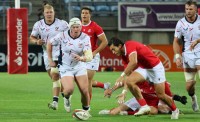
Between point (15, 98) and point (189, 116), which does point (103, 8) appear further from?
point (189, 116)

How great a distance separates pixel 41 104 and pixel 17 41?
13894mm

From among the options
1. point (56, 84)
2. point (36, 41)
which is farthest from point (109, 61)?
point (56, 84)

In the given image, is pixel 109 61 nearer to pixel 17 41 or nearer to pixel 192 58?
pixel 17 41

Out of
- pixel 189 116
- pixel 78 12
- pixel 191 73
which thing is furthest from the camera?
pixel 78 12

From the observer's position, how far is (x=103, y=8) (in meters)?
41.0

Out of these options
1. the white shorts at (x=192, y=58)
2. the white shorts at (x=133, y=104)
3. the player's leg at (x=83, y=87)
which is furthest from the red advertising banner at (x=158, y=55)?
the player's leg at (x=83, y=87)

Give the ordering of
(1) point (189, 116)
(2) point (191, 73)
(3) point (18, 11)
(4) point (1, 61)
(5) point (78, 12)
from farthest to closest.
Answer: (5) point (78, 12)
(4) point (1, 61)
(3) point (18, 11)
(2) point (191, 73)
(1) point (189, 116)

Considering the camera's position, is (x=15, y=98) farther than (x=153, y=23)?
No

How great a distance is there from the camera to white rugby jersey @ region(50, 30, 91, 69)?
15227mm

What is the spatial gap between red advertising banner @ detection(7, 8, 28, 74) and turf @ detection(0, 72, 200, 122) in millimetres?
2710

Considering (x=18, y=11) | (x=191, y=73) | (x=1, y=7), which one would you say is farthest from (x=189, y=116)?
(x=1, y=7)

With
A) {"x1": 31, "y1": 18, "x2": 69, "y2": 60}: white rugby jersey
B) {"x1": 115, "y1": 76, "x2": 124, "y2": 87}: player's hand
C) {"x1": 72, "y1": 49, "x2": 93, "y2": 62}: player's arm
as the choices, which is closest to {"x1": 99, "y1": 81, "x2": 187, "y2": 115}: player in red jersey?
{"x1": 115, "y1": 76, "x2": 124, "y2": 87}: player's hand

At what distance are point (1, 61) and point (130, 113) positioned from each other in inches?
875

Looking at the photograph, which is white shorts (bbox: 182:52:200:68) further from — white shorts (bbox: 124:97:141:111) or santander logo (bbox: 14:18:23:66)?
→ santander logo (bbox: 14:18:23:66)
